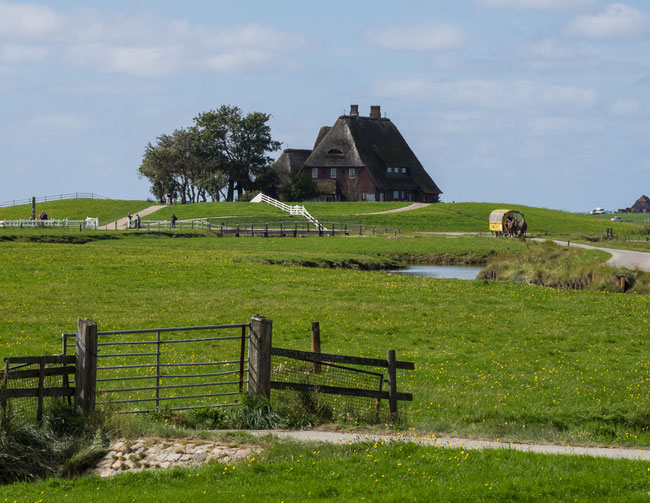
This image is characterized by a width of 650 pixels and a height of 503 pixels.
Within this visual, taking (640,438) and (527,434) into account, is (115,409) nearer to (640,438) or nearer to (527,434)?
(527,434)

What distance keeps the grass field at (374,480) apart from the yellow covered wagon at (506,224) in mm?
65855

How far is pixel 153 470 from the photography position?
494 inches

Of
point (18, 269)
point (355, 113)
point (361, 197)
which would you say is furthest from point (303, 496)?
point (355, 113)

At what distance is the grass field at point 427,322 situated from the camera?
57.6 ft

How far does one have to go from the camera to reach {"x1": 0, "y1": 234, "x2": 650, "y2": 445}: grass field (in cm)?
1756

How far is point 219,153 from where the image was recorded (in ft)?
386

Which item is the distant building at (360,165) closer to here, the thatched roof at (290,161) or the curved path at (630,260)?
the thatched roof at (290,161)

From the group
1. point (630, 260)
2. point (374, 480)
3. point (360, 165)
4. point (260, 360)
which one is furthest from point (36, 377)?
point (360, 165)

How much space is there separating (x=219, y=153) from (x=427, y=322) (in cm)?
9168

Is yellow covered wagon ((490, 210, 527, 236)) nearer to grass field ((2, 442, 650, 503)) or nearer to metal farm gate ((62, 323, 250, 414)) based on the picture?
metal farm gate ((62, 323, 250, 414))

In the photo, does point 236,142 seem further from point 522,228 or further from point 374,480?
point 374,480

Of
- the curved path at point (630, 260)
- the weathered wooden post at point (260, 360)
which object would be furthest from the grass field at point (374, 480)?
the curved path at point (630, 260)

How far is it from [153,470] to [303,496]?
2.73 m

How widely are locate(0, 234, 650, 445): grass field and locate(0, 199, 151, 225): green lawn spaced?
55.2 metres
